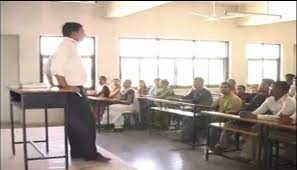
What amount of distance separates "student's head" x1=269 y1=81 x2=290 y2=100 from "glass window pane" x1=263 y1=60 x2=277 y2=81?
949mm

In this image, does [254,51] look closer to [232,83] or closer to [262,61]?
[262,61]

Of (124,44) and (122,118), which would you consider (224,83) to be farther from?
(124,44)

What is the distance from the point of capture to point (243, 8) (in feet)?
23.2

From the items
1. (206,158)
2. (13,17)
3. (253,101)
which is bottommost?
(206,158)

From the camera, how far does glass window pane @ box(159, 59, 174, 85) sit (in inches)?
249

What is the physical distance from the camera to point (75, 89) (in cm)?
306

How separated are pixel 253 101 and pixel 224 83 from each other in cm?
58

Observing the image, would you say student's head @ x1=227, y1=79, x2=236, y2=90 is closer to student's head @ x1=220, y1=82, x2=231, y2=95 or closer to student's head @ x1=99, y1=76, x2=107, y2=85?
student's head @ x1=220, y1=82, x2=231, y2=95

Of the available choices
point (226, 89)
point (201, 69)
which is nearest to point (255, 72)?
point (226, 89)

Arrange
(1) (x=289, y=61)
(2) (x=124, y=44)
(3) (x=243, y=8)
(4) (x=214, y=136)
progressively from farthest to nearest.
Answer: (2) (x=124, y=44) → (3) (x=243, y=8) → (1) (x=289, y=61) → (4) (x=214, y=136)

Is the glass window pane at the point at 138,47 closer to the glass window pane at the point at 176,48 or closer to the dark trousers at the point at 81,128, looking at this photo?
the glass window pane at the point at 176,48

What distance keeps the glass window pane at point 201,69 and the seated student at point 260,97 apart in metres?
0.95

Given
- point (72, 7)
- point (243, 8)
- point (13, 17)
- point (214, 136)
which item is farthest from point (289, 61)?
point (13, 17)

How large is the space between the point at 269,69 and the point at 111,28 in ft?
11.6
